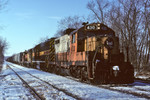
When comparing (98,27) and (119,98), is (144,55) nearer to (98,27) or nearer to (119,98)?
(98,27)

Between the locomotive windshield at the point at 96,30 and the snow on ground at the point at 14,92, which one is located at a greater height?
the locomotive windshield at the point at 96,30

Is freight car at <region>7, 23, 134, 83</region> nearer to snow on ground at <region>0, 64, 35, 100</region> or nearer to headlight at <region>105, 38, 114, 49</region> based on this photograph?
headlight at <region>105, 38, 114, 49</region>

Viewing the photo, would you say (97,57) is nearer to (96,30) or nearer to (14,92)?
(96,30)

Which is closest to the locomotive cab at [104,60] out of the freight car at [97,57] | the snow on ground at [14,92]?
the freight car at [97,57]

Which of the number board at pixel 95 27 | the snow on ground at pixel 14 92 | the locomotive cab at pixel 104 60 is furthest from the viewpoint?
the number board at pixel 95 27

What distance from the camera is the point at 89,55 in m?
10.4

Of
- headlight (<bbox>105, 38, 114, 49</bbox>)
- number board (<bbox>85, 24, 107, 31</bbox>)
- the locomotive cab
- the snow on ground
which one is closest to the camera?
the snow on ground

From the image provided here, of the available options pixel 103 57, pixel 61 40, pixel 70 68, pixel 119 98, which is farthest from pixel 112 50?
pixel 61 40

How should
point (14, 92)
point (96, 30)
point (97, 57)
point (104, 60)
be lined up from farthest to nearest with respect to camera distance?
point (96, 30), point (97, 57), point (104, 60), point (14, 92)

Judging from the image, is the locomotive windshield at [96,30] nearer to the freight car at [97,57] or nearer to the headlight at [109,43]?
the freight car at [97,57]

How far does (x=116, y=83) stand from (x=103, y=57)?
64.4 inches

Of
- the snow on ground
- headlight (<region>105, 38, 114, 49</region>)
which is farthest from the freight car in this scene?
the snow on ground

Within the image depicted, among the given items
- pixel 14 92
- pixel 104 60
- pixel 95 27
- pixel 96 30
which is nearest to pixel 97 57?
pixel 104 60

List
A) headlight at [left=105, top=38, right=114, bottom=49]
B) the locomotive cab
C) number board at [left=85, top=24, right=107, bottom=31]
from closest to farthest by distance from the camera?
the locomotive cab → headlight at [left=105, top=38, right=114, bottom=49] → number board at [left=85, top=24, right=107, bottom=31]
